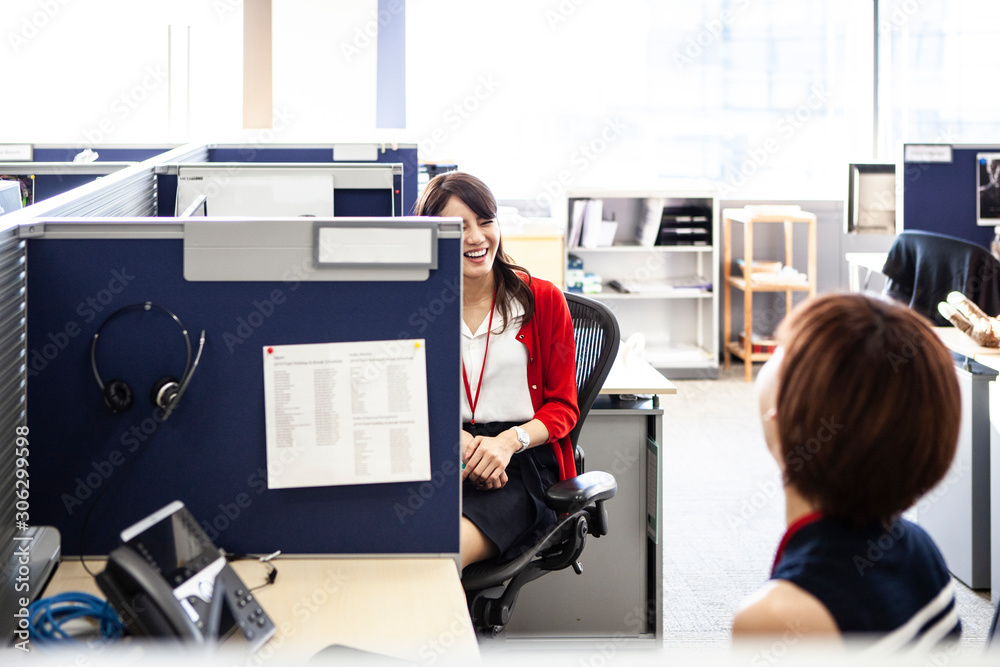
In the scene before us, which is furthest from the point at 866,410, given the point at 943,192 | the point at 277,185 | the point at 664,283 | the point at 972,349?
the point at 664,283

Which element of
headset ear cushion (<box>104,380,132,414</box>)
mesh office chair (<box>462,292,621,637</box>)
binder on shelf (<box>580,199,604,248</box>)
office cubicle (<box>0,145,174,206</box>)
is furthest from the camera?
binder on shelf (<box>580,199,604,248</box>)

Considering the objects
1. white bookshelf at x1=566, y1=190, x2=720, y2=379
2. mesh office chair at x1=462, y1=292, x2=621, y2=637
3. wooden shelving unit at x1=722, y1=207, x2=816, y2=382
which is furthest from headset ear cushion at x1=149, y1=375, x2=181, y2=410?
wooden shelving unit at x1=722, y1=207, x2=816, y2=382

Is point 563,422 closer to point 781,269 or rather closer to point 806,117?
point 781,269

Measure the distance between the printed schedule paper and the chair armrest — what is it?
47cm

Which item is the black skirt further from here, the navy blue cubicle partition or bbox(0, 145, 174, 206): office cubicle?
the navy blue cubicle partition

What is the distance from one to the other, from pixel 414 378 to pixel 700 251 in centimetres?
449

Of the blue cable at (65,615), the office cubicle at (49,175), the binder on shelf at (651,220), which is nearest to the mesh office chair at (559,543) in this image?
the blue cable at (65,615)

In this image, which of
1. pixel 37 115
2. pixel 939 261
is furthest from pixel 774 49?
pixel 37 115

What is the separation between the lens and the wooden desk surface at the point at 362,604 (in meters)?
1.08

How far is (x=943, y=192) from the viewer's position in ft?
12.3

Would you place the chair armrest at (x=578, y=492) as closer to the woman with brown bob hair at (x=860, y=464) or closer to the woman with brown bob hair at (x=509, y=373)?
the woman with brown bob hair at (x=509, y=373)

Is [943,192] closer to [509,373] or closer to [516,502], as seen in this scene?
[509,373]

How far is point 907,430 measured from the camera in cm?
84

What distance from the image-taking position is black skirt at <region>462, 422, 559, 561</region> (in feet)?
5.62
